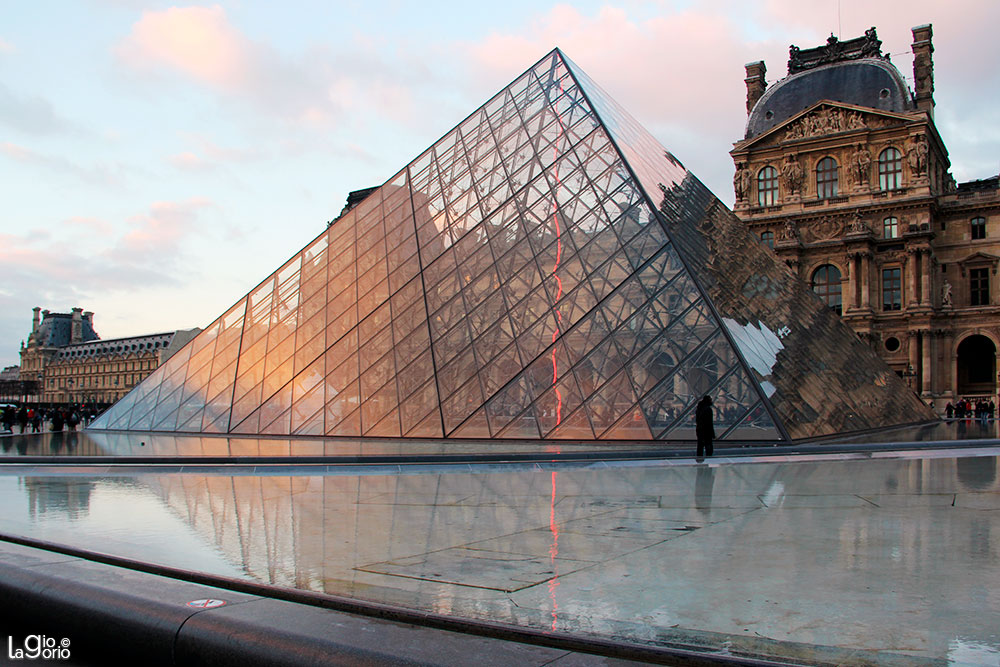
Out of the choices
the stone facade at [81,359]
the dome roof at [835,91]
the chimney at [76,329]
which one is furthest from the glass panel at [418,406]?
the chimney at [76,329]

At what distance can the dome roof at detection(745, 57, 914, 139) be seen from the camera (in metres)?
48.5

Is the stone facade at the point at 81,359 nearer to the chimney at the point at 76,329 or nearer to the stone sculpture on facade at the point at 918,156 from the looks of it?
the chimney at the point at 76,329

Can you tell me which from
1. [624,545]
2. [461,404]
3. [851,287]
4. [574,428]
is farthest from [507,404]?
[851,287]

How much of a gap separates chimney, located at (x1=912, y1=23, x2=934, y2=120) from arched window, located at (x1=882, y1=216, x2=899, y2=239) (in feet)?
26.1

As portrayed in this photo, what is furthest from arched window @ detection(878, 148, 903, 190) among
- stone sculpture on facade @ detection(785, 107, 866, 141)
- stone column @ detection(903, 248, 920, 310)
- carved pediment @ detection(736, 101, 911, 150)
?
stone column @ detection(903, 248, 920, 310)

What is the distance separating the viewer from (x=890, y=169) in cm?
4719

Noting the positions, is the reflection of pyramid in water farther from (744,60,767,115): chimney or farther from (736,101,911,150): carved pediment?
(744,60,767,115): chimney

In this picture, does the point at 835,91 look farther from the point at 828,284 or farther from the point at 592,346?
the point at 592,346

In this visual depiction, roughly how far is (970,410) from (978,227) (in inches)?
436

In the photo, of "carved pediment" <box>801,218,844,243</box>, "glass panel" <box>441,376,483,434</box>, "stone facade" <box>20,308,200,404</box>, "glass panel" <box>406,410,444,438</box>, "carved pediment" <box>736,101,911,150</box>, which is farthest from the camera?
"stone facade" <box>20,308,200,404</box>

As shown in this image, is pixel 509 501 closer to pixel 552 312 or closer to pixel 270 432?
pixel 552 312

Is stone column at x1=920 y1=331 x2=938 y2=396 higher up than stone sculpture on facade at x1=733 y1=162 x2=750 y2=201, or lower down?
lower down

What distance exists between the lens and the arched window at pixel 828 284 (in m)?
48.2

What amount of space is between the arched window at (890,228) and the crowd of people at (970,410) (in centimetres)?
996
